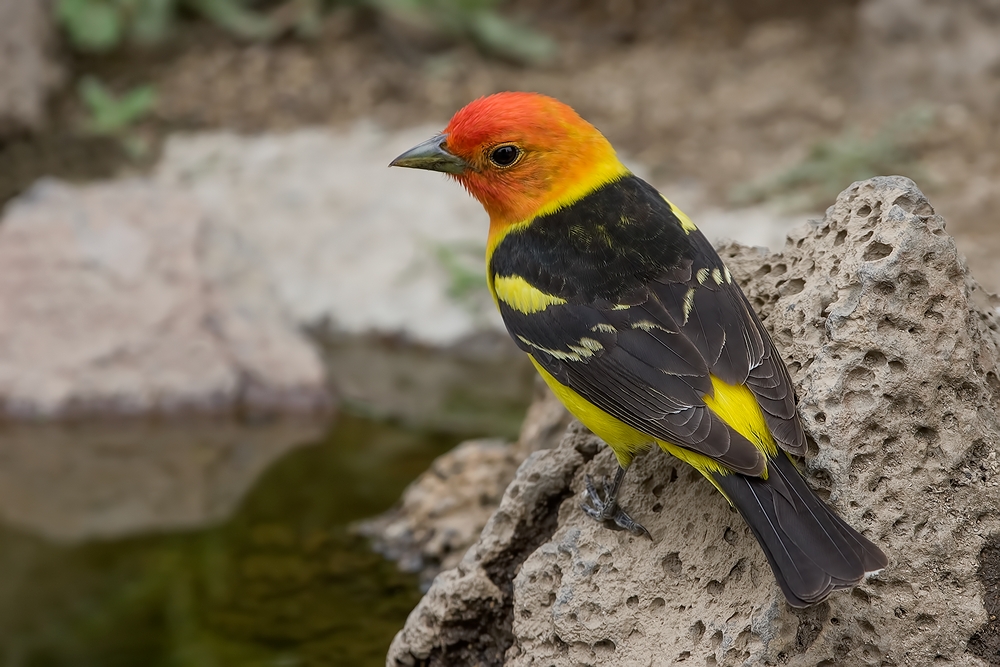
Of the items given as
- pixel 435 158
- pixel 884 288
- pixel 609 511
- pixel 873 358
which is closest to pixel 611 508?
pixel 609 511

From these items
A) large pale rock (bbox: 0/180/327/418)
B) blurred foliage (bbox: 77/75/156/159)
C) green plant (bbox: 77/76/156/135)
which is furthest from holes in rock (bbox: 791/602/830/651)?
green plant (bbox: 77/76/156/135)

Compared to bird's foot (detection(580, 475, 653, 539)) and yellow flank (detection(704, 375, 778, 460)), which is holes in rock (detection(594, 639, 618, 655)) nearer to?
bird's foot (detection(580, 475, 653, 539))

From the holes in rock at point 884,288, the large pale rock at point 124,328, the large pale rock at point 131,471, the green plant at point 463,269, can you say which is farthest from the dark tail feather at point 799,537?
the green plant at point 463,269

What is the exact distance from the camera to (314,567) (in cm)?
545

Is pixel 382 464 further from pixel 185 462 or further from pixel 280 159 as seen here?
pixel 280 159

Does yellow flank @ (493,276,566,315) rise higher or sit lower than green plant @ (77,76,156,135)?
lower

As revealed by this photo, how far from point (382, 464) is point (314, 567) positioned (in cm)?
117

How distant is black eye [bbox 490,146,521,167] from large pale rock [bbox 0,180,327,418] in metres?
3.55

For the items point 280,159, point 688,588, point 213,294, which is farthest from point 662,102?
point 688,588

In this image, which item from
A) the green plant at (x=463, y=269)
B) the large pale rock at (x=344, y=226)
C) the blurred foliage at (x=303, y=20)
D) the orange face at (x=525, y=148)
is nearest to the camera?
the orange face at (x=525, y=148)

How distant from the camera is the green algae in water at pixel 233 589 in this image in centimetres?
488

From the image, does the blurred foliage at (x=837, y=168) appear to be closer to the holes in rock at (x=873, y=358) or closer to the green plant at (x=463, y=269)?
the green plant at (x=463, y=269)

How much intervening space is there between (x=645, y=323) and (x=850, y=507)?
2.55 feet

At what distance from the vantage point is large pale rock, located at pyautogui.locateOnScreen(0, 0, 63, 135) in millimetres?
9859
